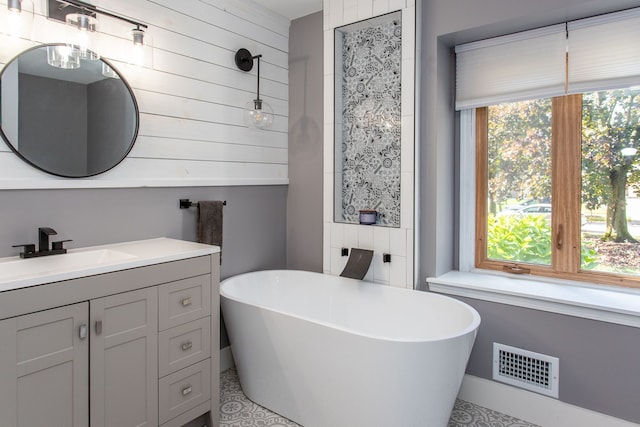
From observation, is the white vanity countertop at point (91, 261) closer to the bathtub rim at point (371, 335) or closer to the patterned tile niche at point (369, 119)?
the bathtub rim at point (371, 335)

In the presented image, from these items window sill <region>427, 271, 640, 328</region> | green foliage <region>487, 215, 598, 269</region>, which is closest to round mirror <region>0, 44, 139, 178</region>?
window sill <region>427, 271, 640, 328</region>

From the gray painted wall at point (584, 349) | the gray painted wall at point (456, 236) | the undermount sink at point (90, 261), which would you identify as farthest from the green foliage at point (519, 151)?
the undermount sink at point (90, 261)

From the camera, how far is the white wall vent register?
230 cm

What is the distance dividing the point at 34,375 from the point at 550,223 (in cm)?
283

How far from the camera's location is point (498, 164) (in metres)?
2.83

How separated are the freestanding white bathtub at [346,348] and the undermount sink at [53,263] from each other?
75cm

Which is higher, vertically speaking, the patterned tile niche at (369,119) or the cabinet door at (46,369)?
the patterned tile niche at (369,119)

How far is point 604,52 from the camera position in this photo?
2.31 m

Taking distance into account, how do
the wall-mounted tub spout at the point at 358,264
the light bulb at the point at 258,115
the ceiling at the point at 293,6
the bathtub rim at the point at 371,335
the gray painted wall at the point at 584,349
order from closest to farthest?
the bathtub rim at the point at 371,335 < the gray painted wall at the point at 584,349 < the wall-mounted tub spout at the point at 358,264 < the light bulb at the point at 258,115 < the ceiling at the point at 293,6

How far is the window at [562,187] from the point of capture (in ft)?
7.84

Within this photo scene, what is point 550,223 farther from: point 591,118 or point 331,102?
point 331,102

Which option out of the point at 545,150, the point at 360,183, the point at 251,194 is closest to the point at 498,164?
Result: the point at 545,150

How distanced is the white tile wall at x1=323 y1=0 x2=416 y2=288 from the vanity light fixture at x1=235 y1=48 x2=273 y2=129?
1.48ft

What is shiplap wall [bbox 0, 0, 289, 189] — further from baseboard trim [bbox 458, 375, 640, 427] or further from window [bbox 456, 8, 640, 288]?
baseboard trim [bbox 458, 375, 640, 427]
